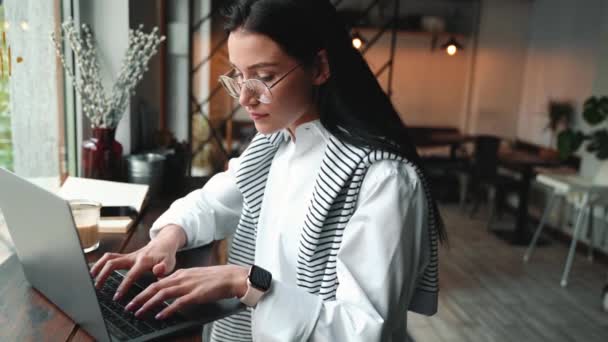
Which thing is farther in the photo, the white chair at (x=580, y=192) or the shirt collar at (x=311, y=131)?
the white chair at (x=580, y=192)

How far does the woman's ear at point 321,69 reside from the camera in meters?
1.02

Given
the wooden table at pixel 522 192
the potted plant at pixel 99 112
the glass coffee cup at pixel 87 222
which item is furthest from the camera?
the wooden table at pixel 522 192

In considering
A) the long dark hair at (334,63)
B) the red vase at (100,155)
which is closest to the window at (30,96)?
the red vase at (100,155)

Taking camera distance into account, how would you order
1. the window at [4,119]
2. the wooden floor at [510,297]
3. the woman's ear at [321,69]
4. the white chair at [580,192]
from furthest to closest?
the white chair at [580,192], the wooden floor at [510,297], the window at [4,119], the woman's ear at [321,69]

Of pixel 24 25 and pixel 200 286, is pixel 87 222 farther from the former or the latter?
pixel 24 25

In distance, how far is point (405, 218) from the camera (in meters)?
0.89

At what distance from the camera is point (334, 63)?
1022mm

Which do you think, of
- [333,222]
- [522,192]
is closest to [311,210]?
[333,222]

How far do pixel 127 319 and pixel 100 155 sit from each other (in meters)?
1.01

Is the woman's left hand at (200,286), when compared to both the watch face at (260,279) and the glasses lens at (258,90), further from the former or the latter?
the glasses lens at (258,90)

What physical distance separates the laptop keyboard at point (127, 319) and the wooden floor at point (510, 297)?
2.12 meters

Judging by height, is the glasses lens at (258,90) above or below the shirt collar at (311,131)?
above

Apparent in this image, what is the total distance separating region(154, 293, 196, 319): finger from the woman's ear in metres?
0.47

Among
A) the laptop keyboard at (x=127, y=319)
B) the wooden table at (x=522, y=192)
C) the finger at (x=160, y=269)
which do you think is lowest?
the wooden table at (x=522, y=192)
